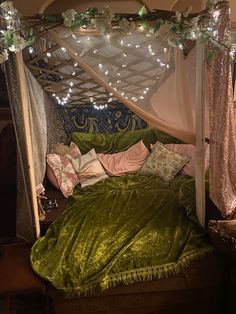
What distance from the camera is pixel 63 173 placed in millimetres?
2561

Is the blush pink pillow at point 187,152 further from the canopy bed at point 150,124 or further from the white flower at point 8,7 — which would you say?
the white flower at point 8,7

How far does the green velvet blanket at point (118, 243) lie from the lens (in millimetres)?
1566

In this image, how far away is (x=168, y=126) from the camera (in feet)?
5.96

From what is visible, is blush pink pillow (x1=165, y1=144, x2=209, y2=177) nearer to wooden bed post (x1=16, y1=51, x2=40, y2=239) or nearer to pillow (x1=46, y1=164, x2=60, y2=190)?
pillow (x1=46, y1=164, x2=60, y2=190)

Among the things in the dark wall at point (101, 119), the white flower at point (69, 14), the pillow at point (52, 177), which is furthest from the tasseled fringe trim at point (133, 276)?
the dark wall at point (101, 119)

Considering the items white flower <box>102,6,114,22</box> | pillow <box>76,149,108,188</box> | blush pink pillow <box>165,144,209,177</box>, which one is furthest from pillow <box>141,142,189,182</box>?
white flower <box>102,6,114,22</box>

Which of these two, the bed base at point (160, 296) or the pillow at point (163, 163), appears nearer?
the bed base at point (160, 296)

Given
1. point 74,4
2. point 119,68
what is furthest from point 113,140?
point 74,4

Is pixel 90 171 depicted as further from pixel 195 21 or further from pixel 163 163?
pixel 195 21

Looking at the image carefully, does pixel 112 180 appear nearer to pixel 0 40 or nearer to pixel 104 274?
pixel 104 274

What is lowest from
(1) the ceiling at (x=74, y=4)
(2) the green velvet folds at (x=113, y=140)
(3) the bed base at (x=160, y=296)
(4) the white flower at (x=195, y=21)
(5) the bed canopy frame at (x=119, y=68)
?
(3) the bed base at (x=160, y=296)

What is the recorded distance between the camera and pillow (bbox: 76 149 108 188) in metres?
2.68

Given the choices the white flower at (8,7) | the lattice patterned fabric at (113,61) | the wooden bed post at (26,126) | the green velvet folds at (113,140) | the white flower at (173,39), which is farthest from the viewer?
the green velvet folds at (113,140)

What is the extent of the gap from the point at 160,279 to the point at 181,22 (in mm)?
1387
